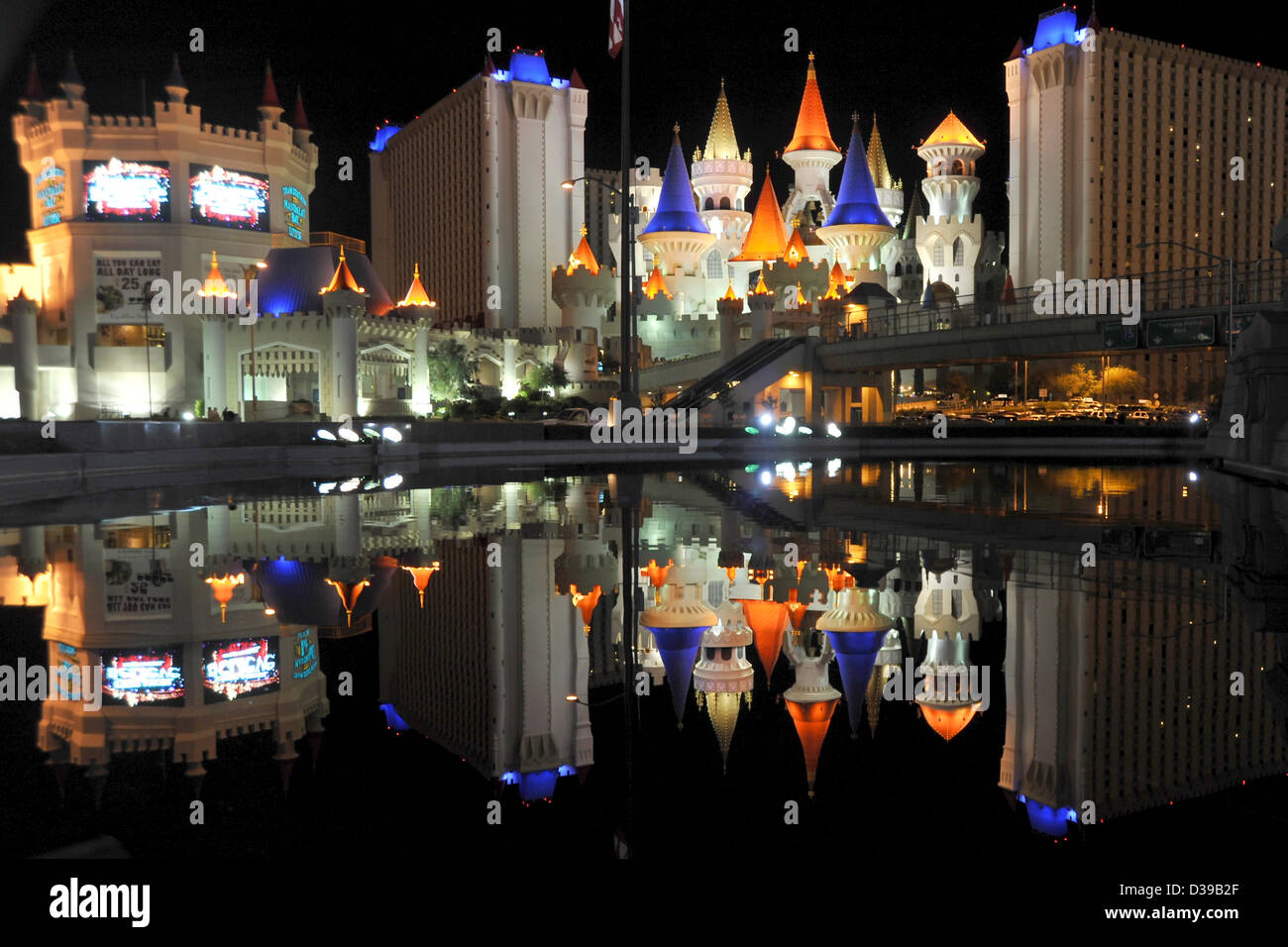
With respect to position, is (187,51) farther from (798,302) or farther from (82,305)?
(798,302)

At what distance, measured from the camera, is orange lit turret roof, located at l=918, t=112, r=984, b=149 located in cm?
9000

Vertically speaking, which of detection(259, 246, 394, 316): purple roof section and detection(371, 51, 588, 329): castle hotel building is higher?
detection(371, 51, 588, 329): castle hotel building

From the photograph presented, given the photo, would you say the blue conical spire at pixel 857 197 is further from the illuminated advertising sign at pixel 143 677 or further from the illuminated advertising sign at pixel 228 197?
the illuminated advertising sign at pixel 143 677

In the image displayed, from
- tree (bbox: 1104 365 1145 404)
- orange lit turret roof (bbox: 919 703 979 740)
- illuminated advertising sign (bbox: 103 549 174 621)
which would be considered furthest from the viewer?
tree (bbox: 1104 365 1145 404)

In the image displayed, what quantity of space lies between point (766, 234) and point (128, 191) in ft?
125

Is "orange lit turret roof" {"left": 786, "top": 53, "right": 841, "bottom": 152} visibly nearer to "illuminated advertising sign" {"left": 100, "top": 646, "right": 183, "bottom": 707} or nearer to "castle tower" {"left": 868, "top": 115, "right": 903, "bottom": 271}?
"castle tower" {"left": 868, "top": 115, "right": 903, "bottom": 271}

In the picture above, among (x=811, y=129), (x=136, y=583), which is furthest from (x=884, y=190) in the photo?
(x=136, y=583)

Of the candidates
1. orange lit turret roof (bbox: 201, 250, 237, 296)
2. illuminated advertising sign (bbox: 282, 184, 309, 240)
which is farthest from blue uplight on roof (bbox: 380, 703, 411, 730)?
illuminated advertising sign (bbox: 282, 184, 309, 240)

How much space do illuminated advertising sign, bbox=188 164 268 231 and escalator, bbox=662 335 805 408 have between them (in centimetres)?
2668

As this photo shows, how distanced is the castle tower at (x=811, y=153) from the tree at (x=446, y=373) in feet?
137

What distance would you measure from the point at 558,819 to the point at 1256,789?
253 centimetres

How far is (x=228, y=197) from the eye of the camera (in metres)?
59.0

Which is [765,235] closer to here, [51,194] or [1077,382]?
[1077,382]

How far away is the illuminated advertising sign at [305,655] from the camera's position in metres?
6.32
